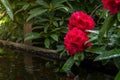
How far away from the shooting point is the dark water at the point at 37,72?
4.01 meters

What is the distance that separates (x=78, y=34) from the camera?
11.3 ft

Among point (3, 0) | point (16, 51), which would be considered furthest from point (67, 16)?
point (3, 0)

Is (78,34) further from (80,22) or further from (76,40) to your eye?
(80,22)

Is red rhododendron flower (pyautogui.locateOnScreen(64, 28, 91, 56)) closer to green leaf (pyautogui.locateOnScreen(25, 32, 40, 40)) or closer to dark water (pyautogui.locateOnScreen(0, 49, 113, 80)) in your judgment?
dark water (pyautogui.locateOnScreen(0, 49, 113, 80))

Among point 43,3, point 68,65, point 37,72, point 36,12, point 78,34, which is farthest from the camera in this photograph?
point 43,3

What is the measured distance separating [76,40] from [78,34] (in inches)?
3.2

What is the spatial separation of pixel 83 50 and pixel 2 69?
3.94ft

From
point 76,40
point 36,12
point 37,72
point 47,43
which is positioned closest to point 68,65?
point 76,40

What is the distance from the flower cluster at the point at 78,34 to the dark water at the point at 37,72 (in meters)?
0.52

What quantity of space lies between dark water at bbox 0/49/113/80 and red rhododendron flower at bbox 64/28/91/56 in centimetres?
51

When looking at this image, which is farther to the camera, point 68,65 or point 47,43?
point 47,43

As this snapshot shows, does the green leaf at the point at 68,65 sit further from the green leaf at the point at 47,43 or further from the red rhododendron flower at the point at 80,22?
the green leaf at the point at 47,43

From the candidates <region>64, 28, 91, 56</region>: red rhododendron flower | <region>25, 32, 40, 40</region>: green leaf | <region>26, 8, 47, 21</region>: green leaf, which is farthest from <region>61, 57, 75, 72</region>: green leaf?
<region>25, 32, 40, 40</region>: green leaf

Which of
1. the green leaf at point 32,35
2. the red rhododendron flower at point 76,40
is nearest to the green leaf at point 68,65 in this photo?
the red rhododendron flower at point 76,40
